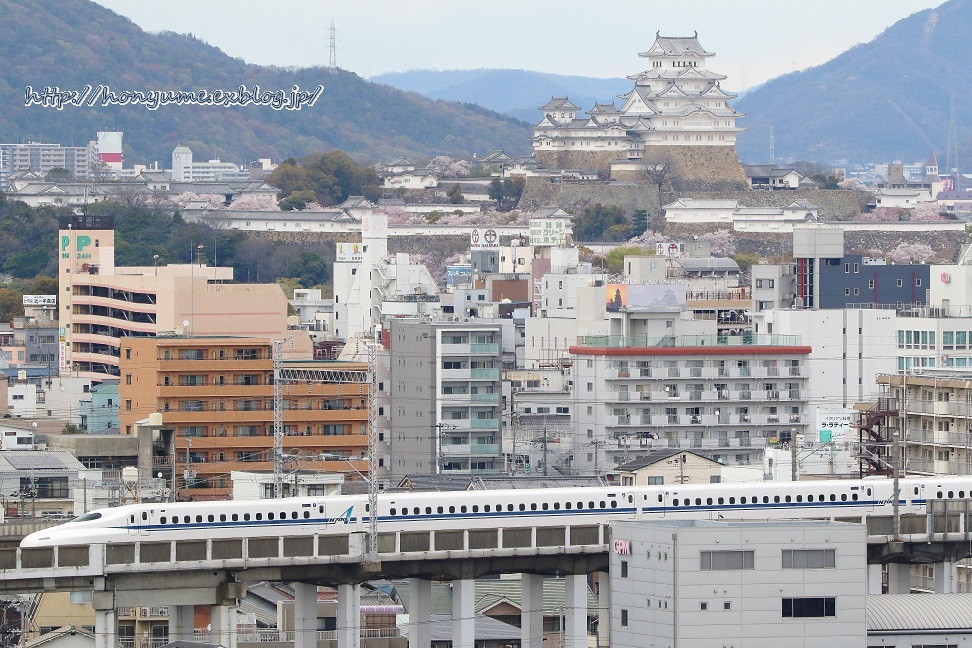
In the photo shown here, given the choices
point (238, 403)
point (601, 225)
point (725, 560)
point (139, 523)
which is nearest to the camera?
point (725, 560)

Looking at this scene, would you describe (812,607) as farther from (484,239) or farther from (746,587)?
(484,239)

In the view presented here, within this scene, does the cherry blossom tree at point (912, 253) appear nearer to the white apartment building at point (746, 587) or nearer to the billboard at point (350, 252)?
the billboard at point (350, 252)

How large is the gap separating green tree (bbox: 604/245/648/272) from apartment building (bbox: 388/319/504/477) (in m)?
46.7

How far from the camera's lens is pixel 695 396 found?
50.4 meters

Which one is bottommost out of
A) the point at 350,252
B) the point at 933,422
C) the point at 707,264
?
the point at 933,422

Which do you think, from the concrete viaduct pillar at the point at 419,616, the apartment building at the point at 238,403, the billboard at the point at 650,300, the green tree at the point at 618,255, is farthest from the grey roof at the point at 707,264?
the concrete viaduct pillar at the point at 419,616

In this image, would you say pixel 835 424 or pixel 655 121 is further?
pixel 655 121

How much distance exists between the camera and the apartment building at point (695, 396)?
49.8 metres

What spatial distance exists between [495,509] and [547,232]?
245ft

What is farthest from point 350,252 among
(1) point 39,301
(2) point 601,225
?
(2) point 601,225

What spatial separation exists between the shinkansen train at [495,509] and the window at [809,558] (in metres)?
5.38

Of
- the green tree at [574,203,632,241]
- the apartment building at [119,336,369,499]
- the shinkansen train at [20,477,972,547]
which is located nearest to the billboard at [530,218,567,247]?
the green tree at [574,203,632,241]

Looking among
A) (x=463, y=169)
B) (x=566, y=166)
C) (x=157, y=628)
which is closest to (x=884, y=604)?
(x=157, y=628)

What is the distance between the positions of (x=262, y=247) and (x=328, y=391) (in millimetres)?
65578
